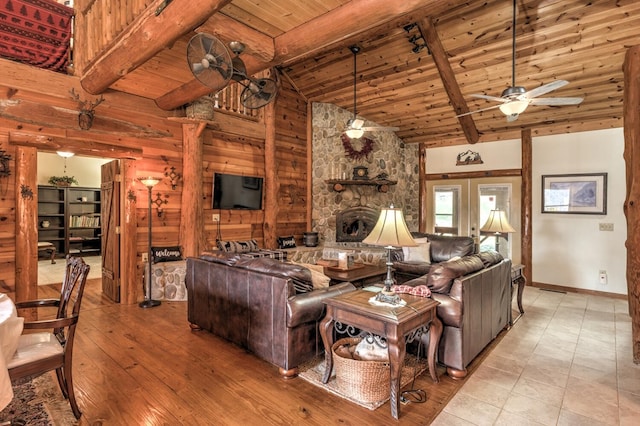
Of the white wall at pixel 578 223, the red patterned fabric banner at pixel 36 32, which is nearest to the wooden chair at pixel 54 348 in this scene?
the red patterned fabric banner at pixel 36 32

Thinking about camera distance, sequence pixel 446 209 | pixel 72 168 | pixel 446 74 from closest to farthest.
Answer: pixel 446 74, pixel 446 209, pixel 72 168

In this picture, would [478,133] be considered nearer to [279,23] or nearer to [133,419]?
[279,23]

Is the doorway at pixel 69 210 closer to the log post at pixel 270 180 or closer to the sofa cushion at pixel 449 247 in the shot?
the log post at pixel 270 180

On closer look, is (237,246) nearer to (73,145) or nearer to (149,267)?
(149,267)

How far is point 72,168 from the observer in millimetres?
8672

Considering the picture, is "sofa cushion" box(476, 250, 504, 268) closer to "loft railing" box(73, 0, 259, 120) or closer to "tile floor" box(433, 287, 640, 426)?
"tile floor" box(433, 287, 640, 426)

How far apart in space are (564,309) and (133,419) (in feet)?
17.2

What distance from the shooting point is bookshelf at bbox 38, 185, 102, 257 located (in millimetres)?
8227

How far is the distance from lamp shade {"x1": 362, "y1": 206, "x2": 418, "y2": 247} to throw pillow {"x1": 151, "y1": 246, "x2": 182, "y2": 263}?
352 centimetres

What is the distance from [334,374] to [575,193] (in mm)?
5481

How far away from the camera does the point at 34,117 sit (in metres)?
3.92

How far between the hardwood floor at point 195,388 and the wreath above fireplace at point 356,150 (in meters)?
4.76

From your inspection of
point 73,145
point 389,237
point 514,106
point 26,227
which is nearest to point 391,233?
point 389,237

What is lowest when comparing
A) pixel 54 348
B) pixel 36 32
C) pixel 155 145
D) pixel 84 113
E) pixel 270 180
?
pixel 54 348
